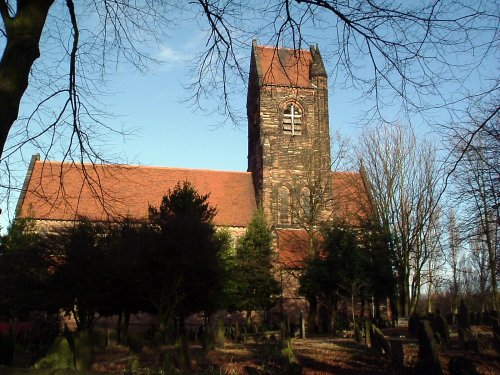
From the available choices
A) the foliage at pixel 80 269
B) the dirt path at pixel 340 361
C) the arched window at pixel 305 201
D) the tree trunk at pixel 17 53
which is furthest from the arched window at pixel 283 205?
the tree trunk at pixel 17 53

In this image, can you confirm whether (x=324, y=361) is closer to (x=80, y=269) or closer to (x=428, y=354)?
(x=428, y=354)

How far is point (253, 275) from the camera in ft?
96.6

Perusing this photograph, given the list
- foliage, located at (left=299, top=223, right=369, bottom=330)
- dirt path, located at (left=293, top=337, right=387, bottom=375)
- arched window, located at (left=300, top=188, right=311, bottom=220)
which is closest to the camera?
dirt path, located at (left=293, top=337, right=387, bottom=375)

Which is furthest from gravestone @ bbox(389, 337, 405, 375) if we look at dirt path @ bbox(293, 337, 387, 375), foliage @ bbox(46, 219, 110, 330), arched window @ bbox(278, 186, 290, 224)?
arched window @ bbox(278, 186, 290, 224)

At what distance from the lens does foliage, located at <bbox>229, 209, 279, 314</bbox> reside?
2900cm

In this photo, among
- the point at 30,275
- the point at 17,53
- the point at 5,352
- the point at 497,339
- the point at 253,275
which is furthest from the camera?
the point at 253,275

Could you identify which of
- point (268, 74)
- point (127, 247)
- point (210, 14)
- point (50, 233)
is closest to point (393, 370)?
point (268, 74)

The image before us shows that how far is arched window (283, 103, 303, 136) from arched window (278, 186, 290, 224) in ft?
14.1

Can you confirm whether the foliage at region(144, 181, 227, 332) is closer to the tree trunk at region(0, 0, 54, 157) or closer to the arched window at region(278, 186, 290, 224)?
the arched window at region(278, 186, 290, 224)

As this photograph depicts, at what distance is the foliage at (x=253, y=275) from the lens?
1142 inches

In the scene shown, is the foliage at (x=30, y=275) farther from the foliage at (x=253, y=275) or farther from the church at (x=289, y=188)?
the foliage at (x=253, y=275)

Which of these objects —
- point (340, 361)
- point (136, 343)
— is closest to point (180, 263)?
point (136, 343)

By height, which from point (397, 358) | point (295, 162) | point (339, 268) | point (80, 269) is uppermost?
point (295, 162)

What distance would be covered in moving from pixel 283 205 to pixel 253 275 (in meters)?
6.96
